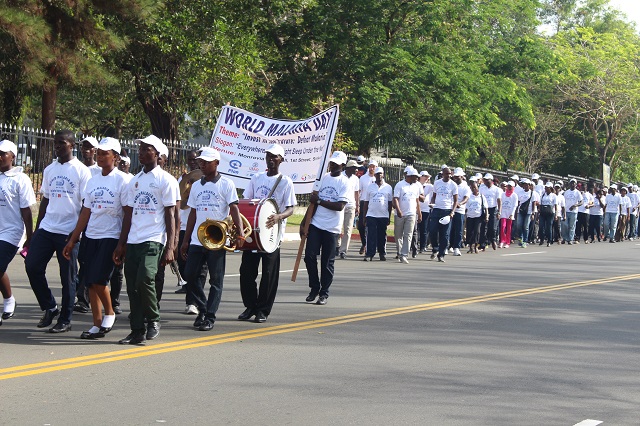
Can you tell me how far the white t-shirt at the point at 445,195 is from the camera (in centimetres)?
2108

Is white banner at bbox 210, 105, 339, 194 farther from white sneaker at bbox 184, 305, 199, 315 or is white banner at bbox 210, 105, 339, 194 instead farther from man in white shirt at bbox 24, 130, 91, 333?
man in white shirt at bbox 24, 130, 91, 333

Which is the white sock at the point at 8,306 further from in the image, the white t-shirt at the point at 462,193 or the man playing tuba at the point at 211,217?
the white t-shirt at the point at 462,193

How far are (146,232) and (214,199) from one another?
3.98 feet

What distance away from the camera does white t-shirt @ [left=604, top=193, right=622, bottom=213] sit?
34219 millimetres

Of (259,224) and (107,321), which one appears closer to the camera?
(107,321)

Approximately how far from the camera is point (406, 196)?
20219mm

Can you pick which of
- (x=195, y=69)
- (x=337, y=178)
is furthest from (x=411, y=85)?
(x=337, y=178)

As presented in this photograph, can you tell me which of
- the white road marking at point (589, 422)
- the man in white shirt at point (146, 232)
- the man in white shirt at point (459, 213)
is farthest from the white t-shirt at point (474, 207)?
the white road marking at point (589, 422)

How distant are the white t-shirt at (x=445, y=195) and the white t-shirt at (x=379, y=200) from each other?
1.24m

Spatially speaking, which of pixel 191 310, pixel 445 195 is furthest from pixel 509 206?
pixel 191 310

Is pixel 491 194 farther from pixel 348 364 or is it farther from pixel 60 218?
pixel 348 364

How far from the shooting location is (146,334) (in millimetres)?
9492

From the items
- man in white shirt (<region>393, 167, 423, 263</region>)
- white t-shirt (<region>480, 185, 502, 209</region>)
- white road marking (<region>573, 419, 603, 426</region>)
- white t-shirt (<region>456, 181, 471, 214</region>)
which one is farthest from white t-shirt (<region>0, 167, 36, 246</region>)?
white t-shirt (<region>480, 185, 502, 209</region>)

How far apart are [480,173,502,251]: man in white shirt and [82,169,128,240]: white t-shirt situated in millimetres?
16960
